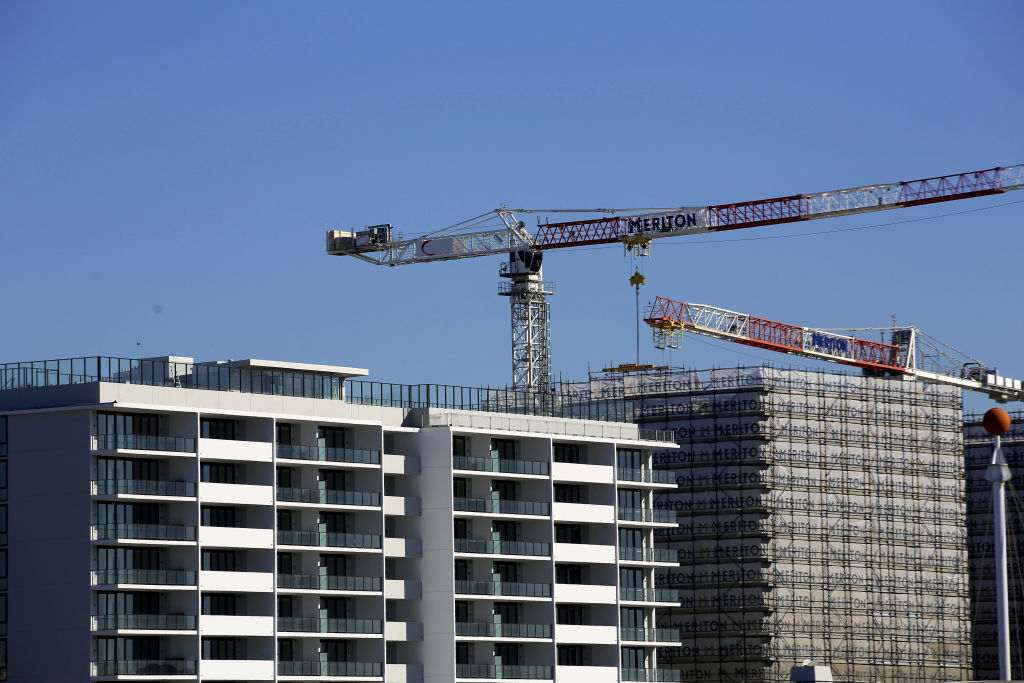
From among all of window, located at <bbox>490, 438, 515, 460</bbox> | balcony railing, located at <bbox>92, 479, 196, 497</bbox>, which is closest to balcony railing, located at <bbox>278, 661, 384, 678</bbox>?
balcony railing, located at <bbox>92, 479, 196, 497</bbox>

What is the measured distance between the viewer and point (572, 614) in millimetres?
127938

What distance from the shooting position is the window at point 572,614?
127 m

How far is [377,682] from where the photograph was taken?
11569 cm

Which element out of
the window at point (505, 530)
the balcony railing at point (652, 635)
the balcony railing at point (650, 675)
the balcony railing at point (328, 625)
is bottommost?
the balcony railing at point (650, 675)

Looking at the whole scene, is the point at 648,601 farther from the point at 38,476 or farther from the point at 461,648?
the point at 38,476

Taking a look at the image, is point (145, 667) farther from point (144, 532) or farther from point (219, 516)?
point (219, 516)

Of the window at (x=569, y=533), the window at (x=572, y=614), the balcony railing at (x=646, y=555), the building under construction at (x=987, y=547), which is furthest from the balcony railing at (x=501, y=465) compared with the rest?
the building under construction at (x=987, y=547)

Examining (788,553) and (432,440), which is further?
(788,553)

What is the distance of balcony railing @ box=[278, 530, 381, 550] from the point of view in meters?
113

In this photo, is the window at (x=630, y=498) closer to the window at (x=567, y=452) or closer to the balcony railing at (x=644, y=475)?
the balcony railing at (x=644, y=475)

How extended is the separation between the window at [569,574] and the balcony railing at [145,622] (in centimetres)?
2856

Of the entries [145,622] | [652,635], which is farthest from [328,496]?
[652,635]

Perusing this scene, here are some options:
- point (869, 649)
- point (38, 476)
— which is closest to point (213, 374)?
point (38, 476)

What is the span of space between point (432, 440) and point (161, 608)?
2212 centimetres
